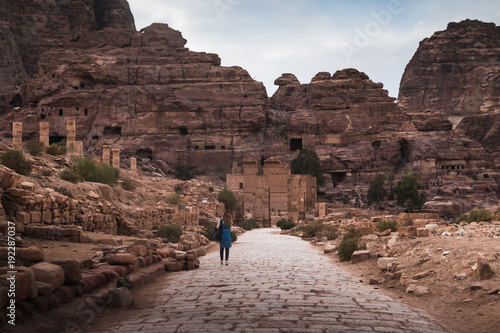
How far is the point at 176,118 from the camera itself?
6781 cm

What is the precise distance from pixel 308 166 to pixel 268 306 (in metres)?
54.2

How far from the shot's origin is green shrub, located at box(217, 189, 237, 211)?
35978mm

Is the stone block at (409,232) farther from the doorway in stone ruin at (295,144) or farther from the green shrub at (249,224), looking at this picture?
the doorway in stone ruin at (295,144)

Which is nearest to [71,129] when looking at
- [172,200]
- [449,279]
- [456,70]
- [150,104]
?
[172,200]

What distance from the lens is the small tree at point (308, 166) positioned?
2362 inches

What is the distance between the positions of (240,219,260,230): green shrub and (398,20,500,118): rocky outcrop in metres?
81.0

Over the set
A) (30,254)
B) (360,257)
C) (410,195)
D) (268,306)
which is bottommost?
(360,257)

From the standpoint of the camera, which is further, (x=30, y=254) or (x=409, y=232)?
(x=409, y=232)

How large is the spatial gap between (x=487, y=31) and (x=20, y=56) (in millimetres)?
94721

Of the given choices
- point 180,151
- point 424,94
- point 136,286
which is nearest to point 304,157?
point 180,151

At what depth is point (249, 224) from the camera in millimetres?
34812

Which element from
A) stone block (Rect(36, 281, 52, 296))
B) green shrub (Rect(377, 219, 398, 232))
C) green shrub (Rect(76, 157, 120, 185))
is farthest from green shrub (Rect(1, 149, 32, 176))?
green shrub (Rect(377, 219, 398, 232))

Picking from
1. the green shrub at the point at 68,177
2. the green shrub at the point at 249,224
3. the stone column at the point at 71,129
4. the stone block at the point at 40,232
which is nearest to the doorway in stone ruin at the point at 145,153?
the green shrub at the point at 249,224

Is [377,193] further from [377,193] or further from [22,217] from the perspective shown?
[22,217]
